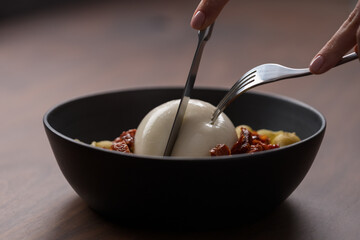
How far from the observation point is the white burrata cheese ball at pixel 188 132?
0.91 metres

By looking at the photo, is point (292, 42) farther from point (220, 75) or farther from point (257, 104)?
point (257, 104)

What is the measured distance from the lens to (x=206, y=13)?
0.92 metres

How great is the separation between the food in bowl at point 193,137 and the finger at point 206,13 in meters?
0.15

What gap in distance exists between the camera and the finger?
920 millimetres

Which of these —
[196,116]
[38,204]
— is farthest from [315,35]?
[38,204]

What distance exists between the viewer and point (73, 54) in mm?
2221

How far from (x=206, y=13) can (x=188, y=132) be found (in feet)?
0.68

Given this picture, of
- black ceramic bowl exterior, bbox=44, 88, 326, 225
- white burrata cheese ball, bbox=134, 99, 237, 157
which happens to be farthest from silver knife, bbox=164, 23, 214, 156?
black ceramic bowl exterior, bbox=44, 88, 326, 225

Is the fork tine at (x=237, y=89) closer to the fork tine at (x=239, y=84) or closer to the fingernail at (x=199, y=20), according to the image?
the fork tine at (x=239, y=84)

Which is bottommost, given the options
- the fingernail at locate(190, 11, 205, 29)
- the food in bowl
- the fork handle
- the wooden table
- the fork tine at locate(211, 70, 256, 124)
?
the wooden table

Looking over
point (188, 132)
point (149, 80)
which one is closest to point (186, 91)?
point (188, 132)

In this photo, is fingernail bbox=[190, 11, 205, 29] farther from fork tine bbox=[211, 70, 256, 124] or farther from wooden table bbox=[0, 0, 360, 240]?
wooden table bbox=[0, 0, 360, 240]

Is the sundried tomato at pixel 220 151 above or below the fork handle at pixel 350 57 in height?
below

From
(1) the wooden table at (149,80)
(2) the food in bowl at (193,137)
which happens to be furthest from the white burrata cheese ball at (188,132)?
(1) the wooden table at (149,80)
